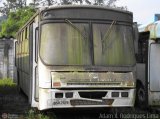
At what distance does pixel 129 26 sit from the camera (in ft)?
36.9

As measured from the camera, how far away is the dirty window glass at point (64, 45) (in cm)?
1060

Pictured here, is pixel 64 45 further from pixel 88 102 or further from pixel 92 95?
pixel 88 102

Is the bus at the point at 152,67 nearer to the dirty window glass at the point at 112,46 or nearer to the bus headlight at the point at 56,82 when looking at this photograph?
the dirty window glass at the point at 112,46

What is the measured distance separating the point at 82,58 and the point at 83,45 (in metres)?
0.33

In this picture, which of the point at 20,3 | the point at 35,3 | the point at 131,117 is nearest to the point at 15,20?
the point at 35,3

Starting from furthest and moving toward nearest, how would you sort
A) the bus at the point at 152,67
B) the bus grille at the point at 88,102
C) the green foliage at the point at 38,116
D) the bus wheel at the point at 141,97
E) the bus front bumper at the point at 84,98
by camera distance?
1. the bus wheel at the point at 141,97
2. the bus at the point at 152,67
3. the green foliage at the point at 38,116
4. the bus grille at the point at 88,102
5. the bus front bumper at the point at 84,98

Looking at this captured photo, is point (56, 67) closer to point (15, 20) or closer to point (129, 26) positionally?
point (129, 26)

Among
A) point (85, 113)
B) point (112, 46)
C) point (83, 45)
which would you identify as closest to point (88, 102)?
point (83, 45)

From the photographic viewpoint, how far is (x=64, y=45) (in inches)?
420

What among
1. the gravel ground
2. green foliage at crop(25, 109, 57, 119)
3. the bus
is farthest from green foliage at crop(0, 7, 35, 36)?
green foliage at crop(25, 109, 57, 119)

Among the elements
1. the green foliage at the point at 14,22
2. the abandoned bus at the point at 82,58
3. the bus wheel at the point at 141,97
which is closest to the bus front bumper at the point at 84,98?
the abandoned bus at the point at 82,58

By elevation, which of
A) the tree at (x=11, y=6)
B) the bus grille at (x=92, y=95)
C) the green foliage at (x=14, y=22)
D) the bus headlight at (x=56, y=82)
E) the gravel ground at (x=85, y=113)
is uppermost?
the tree at (x=11, y=6)

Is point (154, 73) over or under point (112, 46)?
under

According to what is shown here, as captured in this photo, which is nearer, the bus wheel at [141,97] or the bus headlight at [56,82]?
the bus headlight at [56,82]
